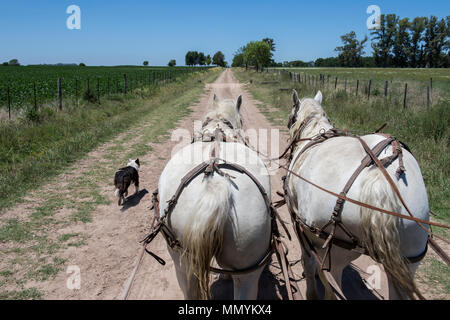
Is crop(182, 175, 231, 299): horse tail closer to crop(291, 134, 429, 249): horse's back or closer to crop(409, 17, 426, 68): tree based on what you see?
crop(291, 134, 429, 249): horse's back

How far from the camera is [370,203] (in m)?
2.17

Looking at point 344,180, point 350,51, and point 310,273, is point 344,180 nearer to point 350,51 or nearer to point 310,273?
point 310,273

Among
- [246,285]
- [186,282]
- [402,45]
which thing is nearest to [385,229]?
[246,285]

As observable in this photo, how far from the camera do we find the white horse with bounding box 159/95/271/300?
2164 millimetres

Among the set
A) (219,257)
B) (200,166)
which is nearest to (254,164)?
(200,166)

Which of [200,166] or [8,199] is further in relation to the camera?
[8,199]

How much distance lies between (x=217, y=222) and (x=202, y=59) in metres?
175

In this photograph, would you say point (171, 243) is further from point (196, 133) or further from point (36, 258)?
point (36, 258)

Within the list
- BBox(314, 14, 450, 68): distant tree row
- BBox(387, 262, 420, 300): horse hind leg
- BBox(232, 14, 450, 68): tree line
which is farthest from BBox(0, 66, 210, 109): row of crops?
BBox(314, 14, 450, 68): distant tree row

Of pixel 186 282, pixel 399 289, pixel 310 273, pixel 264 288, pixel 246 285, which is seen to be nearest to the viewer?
pixel 399 289

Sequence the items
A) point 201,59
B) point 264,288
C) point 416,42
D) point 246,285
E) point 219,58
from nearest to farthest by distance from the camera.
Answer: point 246,285 → point 264,288 → point 416,42 → point 201,59 → point 219,58

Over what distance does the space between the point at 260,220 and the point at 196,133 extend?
1358 mm

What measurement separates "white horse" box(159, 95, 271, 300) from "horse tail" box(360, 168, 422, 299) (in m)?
0.75

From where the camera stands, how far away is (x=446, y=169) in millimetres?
6051
